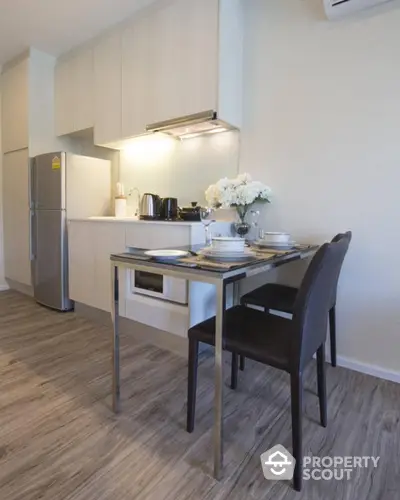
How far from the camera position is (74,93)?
3309mm

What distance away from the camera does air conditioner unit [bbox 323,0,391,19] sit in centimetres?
186

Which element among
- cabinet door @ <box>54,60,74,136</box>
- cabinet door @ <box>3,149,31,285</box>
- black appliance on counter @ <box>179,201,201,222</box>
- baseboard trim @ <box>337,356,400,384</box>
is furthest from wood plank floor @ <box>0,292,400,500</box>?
cabinet door @ <box>54,60,74,136</box>

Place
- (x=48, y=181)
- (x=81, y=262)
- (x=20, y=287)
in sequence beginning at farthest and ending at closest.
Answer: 1. (x=20, y=287)
2. (x=48, y=181)
3. (x=81, y=262)

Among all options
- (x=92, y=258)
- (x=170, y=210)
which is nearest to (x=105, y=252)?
(x=92, y=258)

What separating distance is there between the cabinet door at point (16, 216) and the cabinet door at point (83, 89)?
2.45 feet

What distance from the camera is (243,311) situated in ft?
5.29

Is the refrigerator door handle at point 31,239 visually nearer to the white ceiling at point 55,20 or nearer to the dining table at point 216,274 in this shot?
the white ceiling at point 55,20

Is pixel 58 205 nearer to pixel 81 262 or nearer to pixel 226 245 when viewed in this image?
pixel 81 262

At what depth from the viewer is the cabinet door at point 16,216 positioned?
354 centimetres

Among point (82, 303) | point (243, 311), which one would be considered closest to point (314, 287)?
point (243, 311)

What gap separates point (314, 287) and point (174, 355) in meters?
1.42

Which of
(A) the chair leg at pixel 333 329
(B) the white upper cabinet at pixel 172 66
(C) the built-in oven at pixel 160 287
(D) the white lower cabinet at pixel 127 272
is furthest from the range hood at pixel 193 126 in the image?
(A) the chair leg at pixel 333 329

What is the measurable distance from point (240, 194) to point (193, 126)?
2.54ft

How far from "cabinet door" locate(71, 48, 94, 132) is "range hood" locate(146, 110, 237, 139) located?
975mm
